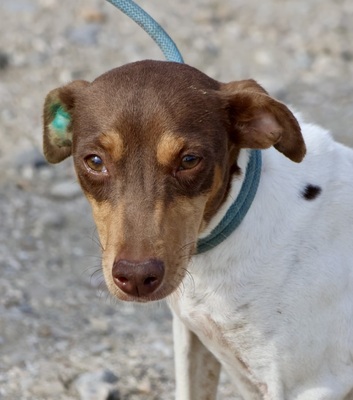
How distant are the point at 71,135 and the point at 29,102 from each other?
4.45 metres

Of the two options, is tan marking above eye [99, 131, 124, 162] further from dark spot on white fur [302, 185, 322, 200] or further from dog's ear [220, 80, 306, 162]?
dark spot on white fur [302, 185, 322, 200]

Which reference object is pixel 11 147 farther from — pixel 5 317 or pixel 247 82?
pixel 247 82

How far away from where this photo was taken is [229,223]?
4324 millimetres

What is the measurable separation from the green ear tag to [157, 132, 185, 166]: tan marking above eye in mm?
568

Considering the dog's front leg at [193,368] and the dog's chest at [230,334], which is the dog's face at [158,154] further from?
the dog's front leg at [193,368]

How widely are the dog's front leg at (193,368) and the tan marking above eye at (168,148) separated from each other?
1.16 metres

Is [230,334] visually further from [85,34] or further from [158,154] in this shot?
[85,34]

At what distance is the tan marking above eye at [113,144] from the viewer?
13.1ft

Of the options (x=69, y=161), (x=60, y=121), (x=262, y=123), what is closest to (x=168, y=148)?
(x=262, y=123)

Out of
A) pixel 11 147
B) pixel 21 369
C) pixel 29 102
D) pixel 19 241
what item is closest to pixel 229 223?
pixel 21 369

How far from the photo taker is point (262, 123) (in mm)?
4227

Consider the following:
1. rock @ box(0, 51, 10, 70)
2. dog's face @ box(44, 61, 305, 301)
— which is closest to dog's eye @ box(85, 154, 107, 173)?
dog's face @ box(44, 61, 305, 301)

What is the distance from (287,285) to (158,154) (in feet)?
2.43

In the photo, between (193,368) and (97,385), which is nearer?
(193,368)
